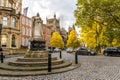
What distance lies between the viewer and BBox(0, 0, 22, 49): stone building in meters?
39.0

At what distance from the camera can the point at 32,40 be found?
55.5 ft

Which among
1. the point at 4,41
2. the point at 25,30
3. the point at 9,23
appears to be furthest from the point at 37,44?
the point at 25,30

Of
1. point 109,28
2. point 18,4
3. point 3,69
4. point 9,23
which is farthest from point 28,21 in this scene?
point 3,69

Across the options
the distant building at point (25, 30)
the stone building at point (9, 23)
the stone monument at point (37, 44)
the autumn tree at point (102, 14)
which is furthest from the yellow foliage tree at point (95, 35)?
the stone monument at point (37, 44)

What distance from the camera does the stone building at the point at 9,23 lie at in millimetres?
38969

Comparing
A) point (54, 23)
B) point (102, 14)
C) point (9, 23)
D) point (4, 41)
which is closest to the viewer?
point (102, 14)

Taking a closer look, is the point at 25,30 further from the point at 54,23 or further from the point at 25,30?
the point at 54,23

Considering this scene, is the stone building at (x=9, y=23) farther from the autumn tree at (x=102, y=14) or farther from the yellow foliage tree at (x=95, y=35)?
the autumn tree at (x=102, y=14)

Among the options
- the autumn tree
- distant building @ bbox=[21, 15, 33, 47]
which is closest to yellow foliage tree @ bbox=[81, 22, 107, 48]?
the autumn tree

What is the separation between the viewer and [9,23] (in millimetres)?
40062

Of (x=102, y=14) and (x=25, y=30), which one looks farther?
(x=25, y=30)

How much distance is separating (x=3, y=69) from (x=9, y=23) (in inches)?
1121

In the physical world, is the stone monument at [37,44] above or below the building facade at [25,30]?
below

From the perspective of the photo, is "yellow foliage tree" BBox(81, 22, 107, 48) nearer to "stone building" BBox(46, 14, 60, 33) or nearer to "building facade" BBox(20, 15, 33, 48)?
A: "building facade" BBox(20, 15, 33, 48)
